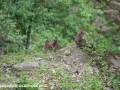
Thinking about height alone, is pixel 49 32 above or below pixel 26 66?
below

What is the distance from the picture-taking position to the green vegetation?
593 cm

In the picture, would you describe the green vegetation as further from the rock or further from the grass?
the rock

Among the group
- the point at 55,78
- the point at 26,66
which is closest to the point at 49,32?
the point at 26,66

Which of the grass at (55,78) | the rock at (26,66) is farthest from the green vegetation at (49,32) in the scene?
the rock at (26,66)

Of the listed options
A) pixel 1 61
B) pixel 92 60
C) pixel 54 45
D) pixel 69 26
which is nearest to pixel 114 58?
pixel 92 60

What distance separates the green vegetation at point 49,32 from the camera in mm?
5934

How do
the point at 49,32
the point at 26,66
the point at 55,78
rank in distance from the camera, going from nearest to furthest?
the point at 55,78 → the point at 26,66 → the point at 49,32

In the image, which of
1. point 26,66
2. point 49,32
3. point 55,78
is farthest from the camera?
point 49,32

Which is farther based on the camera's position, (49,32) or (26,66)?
(49,32)

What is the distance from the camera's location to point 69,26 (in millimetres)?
13000

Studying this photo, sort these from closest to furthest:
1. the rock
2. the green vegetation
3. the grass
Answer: the grass
the green vegetation
the rock

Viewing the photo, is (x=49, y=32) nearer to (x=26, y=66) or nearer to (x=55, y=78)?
(x=26, y=66)

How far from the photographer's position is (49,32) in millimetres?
12430

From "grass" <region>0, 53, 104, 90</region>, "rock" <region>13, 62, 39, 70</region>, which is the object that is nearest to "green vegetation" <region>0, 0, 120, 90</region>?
"grass" <region>0, 53, 104, 90</region>
